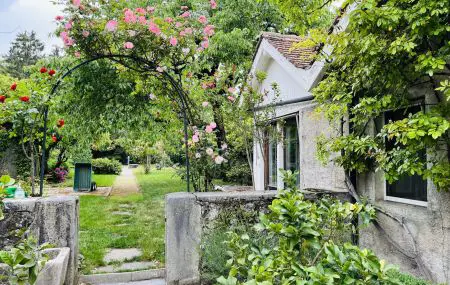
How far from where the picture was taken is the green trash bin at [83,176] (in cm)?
1326

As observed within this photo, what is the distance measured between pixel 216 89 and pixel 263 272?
5581mm

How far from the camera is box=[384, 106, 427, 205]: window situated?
14.7ft

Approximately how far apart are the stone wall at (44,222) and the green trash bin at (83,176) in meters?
9.55

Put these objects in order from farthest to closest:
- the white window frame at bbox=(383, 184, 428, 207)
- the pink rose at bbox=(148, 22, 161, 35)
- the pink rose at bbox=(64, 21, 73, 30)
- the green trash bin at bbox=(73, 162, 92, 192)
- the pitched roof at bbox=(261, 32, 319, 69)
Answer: the green trash bin at bbox=(73, 162, 92, 192) → the pitched roof at bbox=(261, 32, 319, 69) → the pink rose at bbox=(148, 22, 161, 35) → the pink rose at bbox=(64, 21, 73, 30) → the white window frame at bbox=(383, 184, 428, 207)

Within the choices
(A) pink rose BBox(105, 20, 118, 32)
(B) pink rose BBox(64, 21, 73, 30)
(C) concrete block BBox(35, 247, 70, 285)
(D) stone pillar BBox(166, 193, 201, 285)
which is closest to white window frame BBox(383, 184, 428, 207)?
(D) stone pillar BBox(166, 193, 201, 285)

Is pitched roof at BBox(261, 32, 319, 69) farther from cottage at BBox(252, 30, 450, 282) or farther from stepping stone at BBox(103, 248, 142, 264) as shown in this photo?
stepping stone at BBox(103, 248, 142, 264)

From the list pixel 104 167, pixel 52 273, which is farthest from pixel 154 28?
pixel 104 167

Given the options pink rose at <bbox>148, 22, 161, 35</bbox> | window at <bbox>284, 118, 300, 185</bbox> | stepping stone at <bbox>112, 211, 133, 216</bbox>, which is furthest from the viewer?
stepping stone at <bbox>112, 211, 133, 216</bbox>

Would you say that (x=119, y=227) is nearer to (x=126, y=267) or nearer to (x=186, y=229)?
(x=126, y=267)

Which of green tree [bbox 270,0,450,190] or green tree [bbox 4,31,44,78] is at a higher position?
green tree [bbox 4,31,44,78]

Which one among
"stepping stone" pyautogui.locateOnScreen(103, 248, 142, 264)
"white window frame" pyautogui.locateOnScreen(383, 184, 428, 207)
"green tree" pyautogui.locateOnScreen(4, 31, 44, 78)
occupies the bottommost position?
"stepping stone" pyautogui.locateOnScreen(103, 248, 142, 264)

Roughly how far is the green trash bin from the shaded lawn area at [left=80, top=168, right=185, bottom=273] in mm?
1660

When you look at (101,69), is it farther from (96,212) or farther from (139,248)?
(139,248)

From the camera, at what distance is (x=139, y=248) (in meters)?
6.26
